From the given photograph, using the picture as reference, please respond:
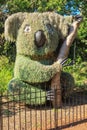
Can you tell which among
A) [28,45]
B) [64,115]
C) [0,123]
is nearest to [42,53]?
[28,45]

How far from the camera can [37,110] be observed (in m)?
8.48

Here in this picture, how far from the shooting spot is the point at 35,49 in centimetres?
870

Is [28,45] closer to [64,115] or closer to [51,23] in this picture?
[51,23]

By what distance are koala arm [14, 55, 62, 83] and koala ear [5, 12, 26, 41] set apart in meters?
0.90

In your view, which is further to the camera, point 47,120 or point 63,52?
point 63,52

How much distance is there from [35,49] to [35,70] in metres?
0.63

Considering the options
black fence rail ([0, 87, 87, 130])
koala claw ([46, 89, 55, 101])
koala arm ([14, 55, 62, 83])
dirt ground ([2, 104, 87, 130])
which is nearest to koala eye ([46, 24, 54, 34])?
koala arm ([14, 55, 62, 83])

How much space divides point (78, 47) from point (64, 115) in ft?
40.7

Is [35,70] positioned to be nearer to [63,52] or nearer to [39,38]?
[39,38]

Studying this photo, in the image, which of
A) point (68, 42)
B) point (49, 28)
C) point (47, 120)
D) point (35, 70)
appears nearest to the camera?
point (47, 120)

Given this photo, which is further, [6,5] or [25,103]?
[6,5]

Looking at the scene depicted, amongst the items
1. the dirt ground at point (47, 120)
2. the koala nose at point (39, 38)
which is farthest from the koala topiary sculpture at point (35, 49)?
the dirt ground at point (47, 120)

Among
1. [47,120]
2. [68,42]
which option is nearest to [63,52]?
[68,42]

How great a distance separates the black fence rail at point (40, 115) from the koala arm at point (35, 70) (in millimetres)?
589
